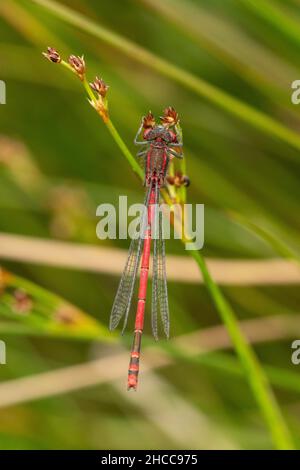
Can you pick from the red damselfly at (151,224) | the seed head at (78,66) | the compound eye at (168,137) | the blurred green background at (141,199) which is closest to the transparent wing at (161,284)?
Result: the red damselfly at (151,224)

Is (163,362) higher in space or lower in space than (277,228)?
lower


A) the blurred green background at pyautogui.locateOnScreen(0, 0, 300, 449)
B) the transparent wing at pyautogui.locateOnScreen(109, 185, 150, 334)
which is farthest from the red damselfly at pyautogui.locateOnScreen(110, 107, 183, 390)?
the blurred green background at pyautogui.locateOnScreen(0, 0, 300, 449)

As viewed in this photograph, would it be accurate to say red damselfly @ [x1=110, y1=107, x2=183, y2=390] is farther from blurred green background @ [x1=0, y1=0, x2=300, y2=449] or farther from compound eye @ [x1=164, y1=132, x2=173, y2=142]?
blurred green background @ [x1=0, y1=0, x2=300, y2=449]

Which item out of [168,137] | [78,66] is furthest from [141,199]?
[78,66]

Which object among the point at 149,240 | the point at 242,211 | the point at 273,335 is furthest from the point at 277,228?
the point at 149,240

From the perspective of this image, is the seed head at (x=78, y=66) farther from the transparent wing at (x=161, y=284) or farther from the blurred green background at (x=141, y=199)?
the blurred green background at (x=141, y=199)

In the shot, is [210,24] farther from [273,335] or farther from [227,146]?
[273,335]
